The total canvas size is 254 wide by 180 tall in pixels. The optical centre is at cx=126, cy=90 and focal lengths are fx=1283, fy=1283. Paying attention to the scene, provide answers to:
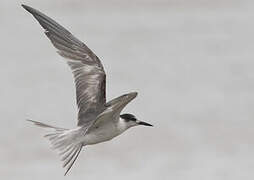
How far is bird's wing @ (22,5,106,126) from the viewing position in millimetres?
8461

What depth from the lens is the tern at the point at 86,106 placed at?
802 centimetres

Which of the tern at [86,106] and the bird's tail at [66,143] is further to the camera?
the tern at [86,106]

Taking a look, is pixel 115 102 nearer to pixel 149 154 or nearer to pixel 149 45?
pixel 149 154

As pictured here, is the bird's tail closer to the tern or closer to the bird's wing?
the tern

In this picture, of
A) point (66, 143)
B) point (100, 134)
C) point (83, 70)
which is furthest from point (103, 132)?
point (83, 70)

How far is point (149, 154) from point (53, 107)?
1257 mm

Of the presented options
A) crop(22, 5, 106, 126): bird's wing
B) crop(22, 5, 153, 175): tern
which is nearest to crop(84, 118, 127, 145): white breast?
crop(22, 5, 153, 175): tern

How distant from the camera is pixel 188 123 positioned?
12.1m

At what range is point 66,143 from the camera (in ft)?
26.1

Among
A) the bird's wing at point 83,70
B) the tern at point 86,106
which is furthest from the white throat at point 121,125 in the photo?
the bird's wing at point 83,70

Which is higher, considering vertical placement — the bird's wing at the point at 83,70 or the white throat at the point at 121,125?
the bird's wing at the point at 83,70

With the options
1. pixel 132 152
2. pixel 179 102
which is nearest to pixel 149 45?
pixel 179 102

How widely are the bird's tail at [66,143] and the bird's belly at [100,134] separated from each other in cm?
7

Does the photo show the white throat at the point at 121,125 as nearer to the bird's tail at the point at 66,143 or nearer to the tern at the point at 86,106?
the tern at the point at 86,106
